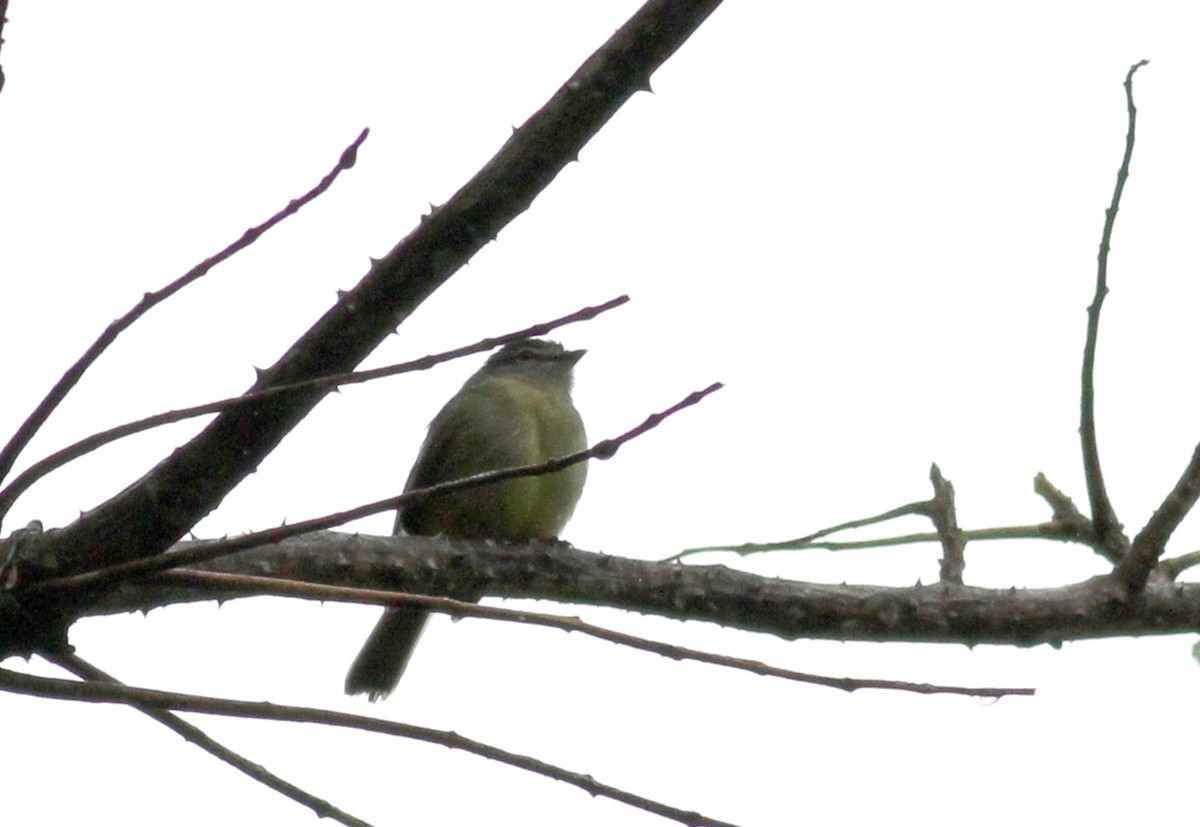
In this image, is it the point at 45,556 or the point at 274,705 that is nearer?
the point at 274,705

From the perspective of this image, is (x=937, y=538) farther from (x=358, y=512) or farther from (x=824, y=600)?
(x=358, y=512)

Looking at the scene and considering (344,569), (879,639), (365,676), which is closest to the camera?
(344,569)

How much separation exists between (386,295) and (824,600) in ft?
5.81

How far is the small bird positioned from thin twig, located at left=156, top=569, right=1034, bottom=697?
404cm

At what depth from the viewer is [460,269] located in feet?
8.19

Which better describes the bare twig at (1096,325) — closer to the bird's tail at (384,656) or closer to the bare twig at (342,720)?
the bare twig at (342,720)

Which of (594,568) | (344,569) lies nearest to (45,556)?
(344,569)

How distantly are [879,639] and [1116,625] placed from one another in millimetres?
618

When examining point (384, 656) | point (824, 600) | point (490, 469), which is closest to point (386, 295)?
point (824, 600)

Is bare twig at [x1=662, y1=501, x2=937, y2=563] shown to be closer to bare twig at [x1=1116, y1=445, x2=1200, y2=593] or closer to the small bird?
bare twig at [x1=1116, y1=445, x2=1200, y2=593]

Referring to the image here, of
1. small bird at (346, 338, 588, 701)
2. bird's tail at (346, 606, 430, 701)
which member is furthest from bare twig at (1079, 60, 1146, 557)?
bird's tail at (346, 606, 430, 701)

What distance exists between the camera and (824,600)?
3.84 metres

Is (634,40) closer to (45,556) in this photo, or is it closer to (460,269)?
(460,269)

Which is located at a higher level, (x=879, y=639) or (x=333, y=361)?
(x=333, y=361)
